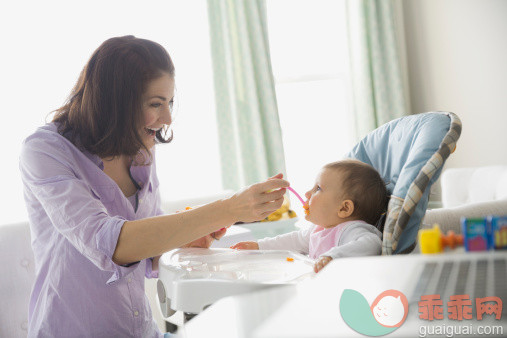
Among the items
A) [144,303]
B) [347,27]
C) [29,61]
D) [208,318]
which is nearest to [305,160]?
[347,27]

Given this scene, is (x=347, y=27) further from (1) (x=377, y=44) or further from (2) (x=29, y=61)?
(2) (x=29, y=61)

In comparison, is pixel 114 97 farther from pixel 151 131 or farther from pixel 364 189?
pixel 364 189

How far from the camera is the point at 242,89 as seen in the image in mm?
3227

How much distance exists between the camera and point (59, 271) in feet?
4.01

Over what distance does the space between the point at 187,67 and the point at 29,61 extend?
90 centimetres

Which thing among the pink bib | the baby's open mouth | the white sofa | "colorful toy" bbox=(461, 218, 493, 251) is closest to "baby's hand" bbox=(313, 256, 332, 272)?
the pink bib

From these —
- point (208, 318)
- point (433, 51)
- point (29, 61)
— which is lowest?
point (208, 318)

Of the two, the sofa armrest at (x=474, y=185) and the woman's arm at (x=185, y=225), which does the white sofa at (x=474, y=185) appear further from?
the woman's arm at (x=185, y=225)

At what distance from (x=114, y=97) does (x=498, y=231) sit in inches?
39.5

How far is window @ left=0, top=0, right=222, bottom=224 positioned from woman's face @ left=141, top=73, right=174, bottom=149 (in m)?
1.20

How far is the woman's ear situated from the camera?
4.18ft

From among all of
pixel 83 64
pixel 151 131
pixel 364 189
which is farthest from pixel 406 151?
pixel 83 64

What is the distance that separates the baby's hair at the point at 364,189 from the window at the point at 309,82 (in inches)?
89.4

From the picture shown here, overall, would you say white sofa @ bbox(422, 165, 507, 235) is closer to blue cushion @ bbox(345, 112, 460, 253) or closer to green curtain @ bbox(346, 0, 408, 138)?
blue cushion @ bbox(345, 112, 460, 253)
